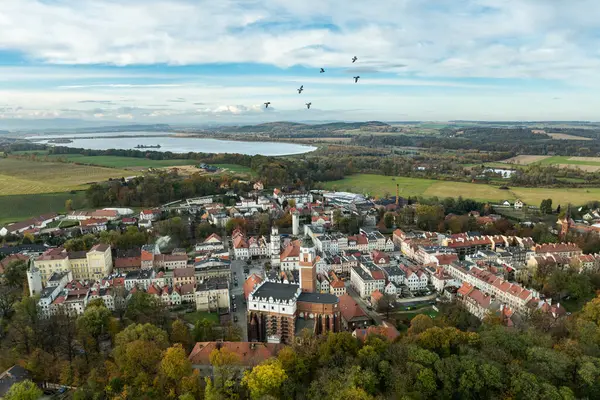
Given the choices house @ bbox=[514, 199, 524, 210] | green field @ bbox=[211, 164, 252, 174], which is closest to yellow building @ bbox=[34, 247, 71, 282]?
green field @ bbox=[211, 164, 252, 174]

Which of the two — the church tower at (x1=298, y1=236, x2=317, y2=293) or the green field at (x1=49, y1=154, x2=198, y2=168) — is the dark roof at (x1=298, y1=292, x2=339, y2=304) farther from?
the green field at (x1=49, y1=154, x2=198, y2=168)

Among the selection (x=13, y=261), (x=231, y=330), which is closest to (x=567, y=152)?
(x=231, y=330)

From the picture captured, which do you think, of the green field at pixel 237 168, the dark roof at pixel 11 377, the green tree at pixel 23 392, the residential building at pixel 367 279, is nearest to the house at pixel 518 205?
the residential building at pixel 367 279

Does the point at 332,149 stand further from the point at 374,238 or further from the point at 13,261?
the point at 13,261

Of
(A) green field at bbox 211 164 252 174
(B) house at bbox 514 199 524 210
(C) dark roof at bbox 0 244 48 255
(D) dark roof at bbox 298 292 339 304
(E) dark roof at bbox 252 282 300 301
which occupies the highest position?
(A) green field at bbox 211 164 252 174

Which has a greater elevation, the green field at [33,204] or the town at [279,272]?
the green field at [33,204]

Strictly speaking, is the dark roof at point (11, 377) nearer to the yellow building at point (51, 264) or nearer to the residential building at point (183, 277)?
the residential building at point (183, 277)

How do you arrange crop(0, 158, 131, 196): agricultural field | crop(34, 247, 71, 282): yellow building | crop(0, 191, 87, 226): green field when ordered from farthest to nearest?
1. crop(0, 158, 131, 196): agricultural field
2. crop(0, 191, 87, 226): green field
3. crop(34, 247, 71, 282): yellow building
